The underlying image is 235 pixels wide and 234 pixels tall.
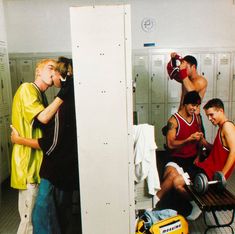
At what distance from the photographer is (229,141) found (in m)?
3.01

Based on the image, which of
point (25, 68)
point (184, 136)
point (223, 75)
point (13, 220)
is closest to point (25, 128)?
point (13, 220)

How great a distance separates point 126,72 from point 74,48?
0.45m

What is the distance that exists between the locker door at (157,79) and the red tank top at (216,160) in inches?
88.4

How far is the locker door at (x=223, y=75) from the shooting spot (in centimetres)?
520

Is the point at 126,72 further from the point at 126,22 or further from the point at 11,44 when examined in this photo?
the point at 11,44

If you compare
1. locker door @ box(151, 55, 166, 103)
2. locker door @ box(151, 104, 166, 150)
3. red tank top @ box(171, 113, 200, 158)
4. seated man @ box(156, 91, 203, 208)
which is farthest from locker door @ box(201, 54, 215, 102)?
red tank top @ box(171, 113, 200, 158)

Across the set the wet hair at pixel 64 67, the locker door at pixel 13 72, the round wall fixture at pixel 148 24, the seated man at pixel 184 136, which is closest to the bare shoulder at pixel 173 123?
the seated man at pixel 184 136

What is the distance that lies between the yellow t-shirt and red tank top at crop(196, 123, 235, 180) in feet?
6.54

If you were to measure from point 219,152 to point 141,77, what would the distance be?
8.49 feet

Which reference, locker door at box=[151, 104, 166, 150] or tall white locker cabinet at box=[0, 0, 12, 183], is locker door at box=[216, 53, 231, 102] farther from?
tall white locker cabinet at box=[0, 0, 12, 183]

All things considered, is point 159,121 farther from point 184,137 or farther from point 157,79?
point 184,137

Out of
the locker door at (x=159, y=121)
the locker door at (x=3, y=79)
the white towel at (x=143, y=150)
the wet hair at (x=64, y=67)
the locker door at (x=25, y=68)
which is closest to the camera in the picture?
the white towel at (x=143, y=150)

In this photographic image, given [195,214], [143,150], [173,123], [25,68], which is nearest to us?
[143,150]

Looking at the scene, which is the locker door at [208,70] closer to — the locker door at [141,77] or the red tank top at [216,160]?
the locker door at [141,77]
